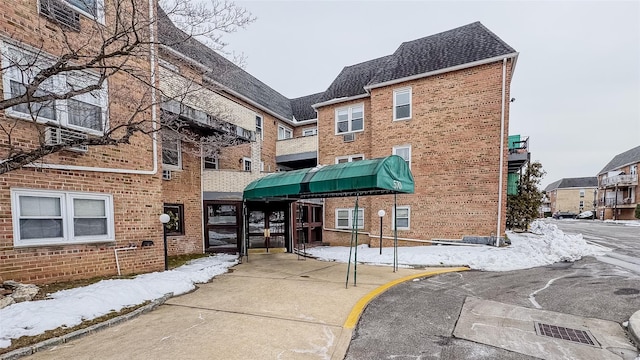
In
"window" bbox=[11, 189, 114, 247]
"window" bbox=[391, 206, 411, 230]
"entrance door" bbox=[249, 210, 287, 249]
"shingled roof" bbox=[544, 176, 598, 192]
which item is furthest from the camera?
"shingled roof" bbox=[544, 176, 598, 192]

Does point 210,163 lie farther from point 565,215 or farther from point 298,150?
point 565,215

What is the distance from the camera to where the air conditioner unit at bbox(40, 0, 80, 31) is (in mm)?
6164

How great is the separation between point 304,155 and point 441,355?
1448 cm

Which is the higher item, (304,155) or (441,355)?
(304,155)

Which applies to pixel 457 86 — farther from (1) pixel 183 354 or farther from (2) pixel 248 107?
(1) pixel 183 354

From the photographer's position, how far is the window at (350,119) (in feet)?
52.0

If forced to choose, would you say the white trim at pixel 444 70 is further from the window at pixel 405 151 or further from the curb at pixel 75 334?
the curb at pixel 75 334

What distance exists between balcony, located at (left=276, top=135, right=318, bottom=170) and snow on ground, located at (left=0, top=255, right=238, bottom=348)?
10.6 m

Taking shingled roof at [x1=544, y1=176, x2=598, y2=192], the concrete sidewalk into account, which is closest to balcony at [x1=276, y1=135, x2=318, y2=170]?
the concrete sidewalk

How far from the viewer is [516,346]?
388cm

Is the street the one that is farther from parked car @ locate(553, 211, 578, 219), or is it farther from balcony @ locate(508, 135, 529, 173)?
parked car @ locate(553, 211, 578, 219)

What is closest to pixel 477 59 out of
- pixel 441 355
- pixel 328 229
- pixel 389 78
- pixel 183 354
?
pixel 389 78

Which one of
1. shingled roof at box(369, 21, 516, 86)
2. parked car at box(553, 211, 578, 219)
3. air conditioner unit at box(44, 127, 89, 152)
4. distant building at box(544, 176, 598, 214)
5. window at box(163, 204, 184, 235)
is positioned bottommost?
parked car at box(553, 211, 578, 219)

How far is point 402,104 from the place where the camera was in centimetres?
1408
